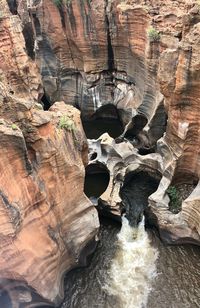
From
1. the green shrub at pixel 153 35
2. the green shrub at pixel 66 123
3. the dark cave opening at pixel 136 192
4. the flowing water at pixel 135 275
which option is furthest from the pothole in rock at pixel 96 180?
the green shrub at pixel 153 35

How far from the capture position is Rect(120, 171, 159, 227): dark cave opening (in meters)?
15.5

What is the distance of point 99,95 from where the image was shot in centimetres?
2391

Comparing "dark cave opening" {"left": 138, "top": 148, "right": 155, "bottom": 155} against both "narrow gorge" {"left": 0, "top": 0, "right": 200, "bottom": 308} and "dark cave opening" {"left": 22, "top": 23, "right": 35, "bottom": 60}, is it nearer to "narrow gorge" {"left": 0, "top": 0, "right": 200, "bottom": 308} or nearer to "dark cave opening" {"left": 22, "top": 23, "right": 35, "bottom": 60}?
"narrow gorge" {"left": 0, "top": 0, "right": 200, "bottom": 308}

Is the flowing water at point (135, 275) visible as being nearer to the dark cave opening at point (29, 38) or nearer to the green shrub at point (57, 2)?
the green shrub at point (57, 2)

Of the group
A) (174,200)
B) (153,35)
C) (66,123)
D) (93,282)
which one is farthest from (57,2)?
(93,282)

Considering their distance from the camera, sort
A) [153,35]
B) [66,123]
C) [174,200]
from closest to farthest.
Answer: [66,123], [174,200], [153,35]

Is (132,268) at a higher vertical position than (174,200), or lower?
lower

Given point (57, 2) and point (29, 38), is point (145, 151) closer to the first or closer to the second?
point (57, 2)

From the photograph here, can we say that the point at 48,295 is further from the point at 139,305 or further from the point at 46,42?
the point at 46,42

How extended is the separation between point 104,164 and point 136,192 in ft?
7.59

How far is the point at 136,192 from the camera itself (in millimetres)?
16906

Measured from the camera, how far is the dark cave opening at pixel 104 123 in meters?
23.1

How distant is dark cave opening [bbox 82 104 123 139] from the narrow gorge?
0.53 feet

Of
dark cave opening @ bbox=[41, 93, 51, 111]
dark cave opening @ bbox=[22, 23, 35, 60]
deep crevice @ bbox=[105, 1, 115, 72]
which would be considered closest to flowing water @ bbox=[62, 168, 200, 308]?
deep crevice @ bbox=[105, 1, 115, 72]
